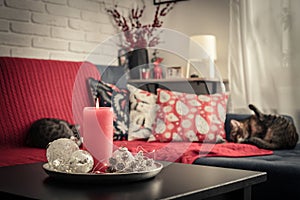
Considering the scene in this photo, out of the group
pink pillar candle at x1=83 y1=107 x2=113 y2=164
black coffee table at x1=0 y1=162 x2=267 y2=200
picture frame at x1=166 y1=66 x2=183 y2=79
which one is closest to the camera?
black coffee table at x1=0 y1=162 x2=267 y2=200

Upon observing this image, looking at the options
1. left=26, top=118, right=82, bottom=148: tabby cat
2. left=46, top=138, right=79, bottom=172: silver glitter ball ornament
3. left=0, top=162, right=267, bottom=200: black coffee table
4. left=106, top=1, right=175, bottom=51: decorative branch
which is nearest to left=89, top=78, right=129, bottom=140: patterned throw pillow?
left=26, top=118, right=82, bottom=148: tabby cat

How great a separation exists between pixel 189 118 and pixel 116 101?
49 cm

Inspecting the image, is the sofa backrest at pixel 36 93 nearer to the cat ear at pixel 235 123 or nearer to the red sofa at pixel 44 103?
the red sofa at pixel 44 103

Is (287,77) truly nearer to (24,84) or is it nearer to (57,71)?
(57,71)

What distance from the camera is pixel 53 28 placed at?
3.63 metres

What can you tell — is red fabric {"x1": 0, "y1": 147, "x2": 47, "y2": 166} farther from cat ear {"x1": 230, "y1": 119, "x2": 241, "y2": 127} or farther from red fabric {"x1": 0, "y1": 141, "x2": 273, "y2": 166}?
cat ear {"x1": 230, "y1": 119, "x2": 241, "y2": 127}

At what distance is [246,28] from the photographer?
12.1 feet

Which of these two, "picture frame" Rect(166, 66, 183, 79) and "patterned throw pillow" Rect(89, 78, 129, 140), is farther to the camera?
"picture frame" Rect(166, 66, 183, 79)

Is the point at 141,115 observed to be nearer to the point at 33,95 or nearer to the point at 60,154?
the point at 33,95

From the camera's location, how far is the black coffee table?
3.80 ft

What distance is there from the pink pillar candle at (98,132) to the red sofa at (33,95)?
1201 millimetres

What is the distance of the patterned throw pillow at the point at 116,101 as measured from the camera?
314cm

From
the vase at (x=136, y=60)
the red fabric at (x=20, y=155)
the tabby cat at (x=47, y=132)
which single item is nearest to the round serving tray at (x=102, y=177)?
the red fabric at (x=20, y=155)

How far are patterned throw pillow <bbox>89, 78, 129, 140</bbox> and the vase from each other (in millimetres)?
910
